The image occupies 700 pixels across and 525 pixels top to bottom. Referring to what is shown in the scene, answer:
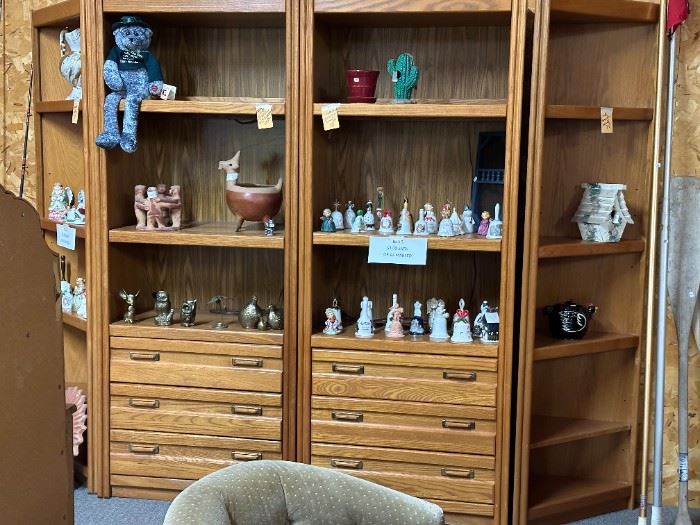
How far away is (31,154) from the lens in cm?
394

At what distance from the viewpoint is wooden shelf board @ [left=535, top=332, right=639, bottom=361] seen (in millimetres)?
3236

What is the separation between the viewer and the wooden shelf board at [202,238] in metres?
3.26

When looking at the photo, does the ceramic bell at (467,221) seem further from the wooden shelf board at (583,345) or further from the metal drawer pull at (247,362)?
the metal drawer pull at (247,362)

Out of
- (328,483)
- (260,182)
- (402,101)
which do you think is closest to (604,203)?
(402,101)

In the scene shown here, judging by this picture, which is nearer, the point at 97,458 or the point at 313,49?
the point at 313,49

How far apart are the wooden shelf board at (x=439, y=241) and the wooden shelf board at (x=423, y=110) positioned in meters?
0.42

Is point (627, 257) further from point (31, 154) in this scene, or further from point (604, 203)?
point (31, 154)

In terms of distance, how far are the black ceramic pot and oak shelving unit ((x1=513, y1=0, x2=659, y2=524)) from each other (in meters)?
0.04

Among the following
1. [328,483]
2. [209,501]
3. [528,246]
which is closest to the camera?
[209,501]

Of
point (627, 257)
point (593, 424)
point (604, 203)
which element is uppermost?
point (604, 203)

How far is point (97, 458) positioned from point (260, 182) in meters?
1.25

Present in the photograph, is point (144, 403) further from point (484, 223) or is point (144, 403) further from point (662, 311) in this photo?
point (662, 311)

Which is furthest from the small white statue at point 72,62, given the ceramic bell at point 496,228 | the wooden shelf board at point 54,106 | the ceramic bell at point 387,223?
the ceramic bell at point 496,228

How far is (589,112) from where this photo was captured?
3172mm
